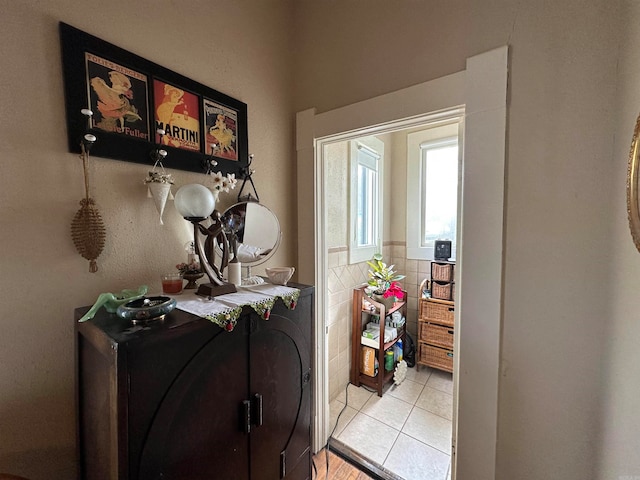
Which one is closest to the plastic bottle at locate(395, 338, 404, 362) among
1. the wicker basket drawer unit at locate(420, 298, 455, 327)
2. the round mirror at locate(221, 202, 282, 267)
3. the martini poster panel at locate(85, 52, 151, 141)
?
the wicker basket drawer unit at locate(420, 298, 455, 327)

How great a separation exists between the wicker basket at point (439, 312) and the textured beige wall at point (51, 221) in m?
2.22

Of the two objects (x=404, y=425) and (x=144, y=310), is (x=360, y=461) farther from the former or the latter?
(x=144, y=310)

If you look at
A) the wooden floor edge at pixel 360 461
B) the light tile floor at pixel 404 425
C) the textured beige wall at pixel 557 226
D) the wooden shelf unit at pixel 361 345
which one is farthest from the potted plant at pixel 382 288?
the textured beige wall at pixel 557 226

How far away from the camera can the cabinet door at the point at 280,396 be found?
903mm

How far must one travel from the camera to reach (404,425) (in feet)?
6.17

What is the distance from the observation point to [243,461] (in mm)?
860

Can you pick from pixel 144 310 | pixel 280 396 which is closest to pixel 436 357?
pixel 280 396

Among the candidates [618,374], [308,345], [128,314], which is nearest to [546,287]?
[618,374]

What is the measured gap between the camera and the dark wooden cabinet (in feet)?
2.01

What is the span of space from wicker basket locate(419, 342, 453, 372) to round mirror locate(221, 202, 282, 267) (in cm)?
200

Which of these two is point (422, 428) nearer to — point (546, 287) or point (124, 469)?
point (546, 287)

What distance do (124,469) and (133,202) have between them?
2.69 feet

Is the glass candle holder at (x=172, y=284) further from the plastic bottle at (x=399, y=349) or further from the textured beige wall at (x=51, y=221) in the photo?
the plastic bottle at (x=399, y=349)

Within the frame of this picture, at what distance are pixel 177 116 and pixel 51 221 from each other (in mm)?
592
